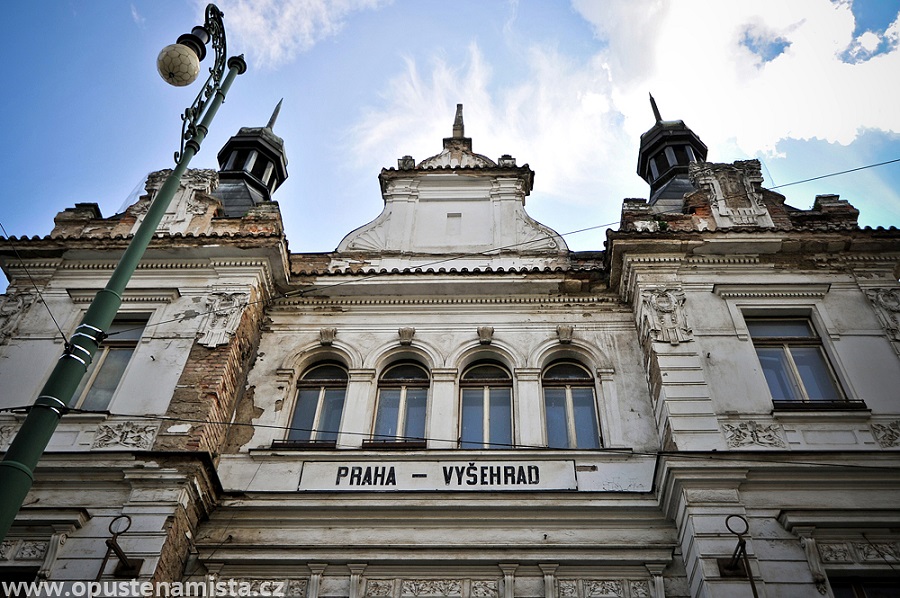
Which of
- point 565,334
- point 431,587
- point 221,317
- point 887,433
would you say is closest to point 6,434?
point 221,317

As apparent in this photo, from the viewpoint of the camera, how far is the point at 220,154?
2166 cm

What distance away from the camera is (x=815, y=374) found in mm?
11844

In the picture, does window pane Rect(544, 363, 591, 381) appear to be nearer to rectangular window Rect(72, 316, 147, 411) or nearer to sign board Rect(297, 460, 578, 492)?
sign board Rect(297, 460, 578, 492)

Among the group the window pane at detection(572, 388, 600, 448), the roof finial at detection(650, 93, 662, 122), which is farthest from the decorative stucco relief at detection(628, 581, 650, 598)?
the roof finial at detection(650, 93, 662, 122)

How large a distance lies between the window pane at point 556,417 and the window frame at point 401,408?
6.25 ft

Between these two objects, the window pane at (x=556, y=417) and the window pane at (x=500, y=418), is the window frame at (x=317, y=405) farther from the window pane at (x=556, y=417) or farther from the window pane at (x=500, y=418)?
the window pane at (x=556, y=417)

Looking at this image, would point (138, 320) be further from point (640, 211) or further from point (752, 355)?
point (752, 355)

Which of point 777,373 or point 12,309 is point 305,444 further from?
point 777,373

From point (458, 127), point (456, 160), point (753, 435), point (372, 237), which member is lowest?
point (753, 435)

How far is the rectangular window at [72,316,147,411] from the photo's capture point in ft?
38.9

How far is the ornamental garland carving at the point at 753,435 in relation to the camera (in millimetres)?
10422

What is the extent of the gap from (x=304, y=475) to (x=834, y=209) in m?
10.5

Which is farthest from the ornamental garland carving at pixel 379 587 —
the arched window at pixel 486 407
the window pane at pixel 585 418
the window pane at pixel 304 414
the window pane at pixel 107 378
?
the window pane at pixel 107 378

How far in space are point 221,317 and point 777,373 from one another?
8.80m
